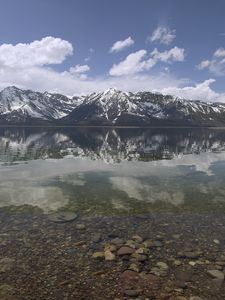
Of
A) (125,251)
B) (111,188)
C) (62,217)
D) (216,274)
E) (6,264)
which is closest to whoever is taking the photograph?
(216,274)

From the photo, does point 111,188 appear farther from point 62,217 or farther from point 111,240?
point 111,240

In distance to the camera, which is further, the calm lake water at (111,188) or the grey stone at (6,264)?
the calm lake water at (111,188)

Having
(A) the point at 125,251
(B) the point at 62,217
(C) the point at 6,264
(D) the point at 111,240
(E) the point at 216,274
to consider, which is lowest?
(E) the point at 216,274

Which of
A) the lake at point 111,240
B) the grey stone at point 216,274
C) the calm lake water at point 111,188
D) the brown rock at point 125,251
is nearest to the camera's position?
the lake at point 111,240

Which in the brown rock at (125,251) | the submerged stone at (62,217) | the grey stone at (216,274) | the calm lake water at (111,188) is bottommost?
the grey stone at (216,274)

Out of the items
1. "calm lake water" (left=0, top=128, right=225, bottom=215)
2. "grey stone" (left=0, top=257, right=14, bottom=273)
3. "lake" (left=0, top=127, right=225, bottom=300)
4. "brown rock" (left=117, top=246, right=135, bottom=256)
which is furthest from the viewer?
"calm lake water" (left=0, top=128, right=225, bottom=215)

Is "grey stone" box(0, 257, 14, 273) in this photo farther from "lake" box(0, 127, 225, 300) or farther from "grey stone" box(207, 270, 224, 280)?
"grey stone" box(207, 270, 224, 280)

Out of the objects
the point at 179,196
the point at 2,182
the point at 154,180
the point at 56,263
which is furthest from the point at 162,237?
the point at 2,182

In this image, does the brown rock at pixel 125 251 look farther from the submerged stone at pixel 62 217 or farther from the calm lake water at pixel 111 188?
the calm lake water at pixel 111 188

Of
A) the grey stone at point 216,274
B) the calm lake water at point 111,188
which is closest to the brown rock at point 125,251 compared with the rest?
the grey stone at point 216,274

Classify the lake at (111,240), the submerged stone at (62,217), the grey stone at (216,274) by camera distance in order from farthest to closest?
the submerged stone at (62,217), the grey stone at (216,274), the lake at (111,240)

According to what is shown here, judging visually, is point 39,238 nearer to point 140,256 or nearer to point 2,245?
point 2,245

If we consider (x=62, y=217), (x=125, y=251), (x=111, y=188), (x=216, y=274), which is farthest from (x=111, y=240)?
(x=111, y=188)

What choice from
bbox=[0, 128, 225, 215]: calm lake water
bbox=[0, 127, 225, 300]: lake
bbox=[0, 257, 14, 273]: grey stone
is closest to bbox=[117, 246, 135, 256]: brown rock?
bbox=[0, 127, 225, 300]: lake
